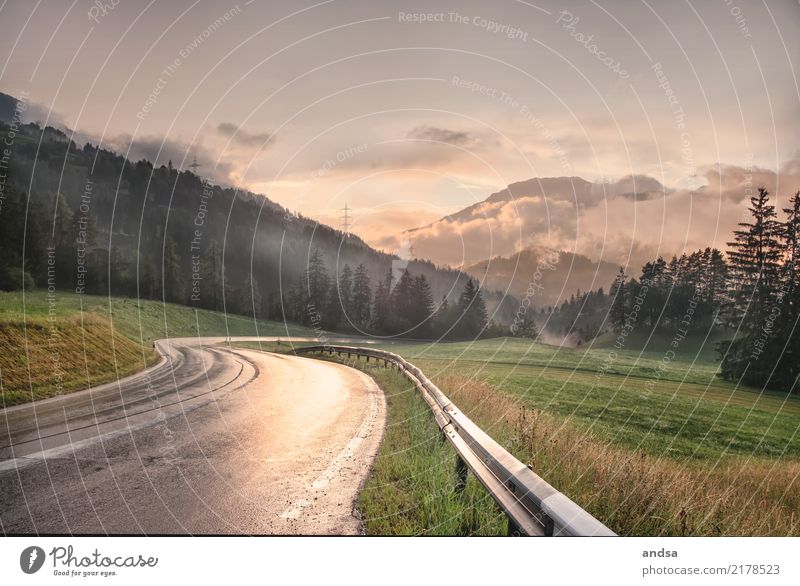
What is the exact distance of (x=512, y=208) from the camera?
A: 6.51 m

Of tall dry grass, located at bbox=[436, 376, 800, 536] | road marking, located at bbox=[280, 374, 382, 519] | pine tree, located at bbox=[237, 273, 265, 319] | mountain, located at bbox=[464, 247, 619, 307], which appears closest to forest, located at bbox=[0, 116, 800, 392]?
mountain, located at bbox=[464, 247, 619, 307]

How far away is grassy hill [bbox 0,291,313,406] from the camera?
845 centimetres

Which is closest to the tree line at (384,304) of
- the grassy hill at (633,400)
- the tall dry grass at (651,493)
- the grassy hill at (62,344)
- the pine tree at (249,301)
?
the grassy hill at (633,400)

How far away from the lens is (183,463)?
22.8 feet

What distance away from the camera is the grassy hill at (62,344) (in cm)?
845

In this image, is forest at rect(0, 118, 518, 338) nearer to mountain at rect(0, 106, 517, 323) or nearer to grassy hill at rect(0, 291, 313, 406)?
mountain at rect(0, 106, 517, 323)

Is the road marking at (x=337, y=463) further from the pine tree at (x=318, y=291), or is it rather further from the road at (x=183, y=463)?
the pine tree at (x=318, y=291)

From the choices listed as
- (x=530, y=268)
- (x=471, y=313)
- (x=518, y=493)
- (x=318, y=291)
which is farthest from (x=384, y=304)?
(x=471, y=313)

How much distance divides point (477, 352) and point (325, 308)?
70.7 ft

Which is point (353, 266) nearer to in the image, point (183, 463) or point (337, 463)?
point (337, 463)
